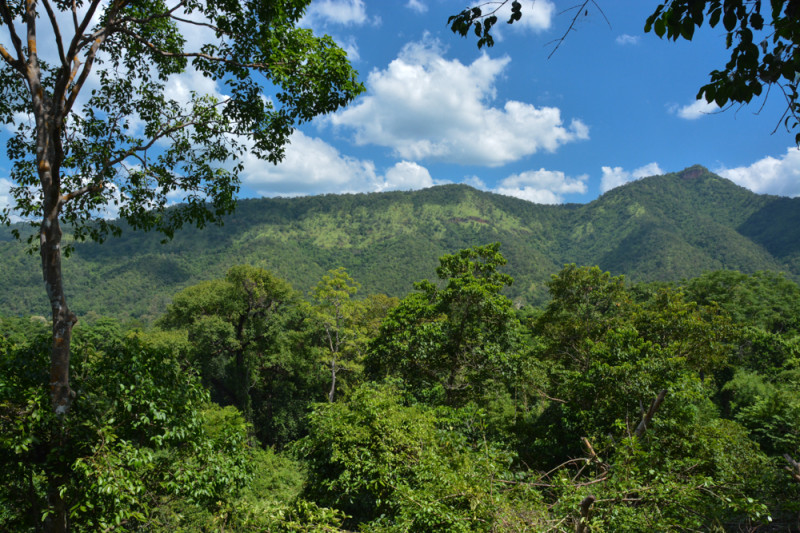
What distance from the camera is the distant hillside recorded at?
123 meters

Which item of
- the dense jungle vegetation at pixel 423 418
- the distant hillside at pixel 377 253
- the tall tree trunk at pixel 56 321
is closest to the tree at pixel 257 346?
the dense jungle vegetation at pixel 423 418

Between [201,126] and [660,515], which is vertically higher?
[201,126]

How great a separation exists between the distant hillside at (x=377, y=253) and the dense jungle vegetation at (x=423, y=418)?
93.5 m

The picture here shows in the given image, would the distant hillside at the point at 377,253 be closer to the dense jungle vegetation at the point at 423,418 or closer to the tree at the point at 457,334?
the dense jungle vegetation at the point at 423,418

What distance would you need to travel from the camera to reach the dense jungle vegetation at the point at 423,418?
404cm

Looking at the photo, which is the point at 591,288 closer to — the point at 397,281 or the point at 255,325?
the point at 255,325

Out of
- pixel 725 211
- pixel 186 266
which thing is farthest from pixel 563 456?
pixel 725 211

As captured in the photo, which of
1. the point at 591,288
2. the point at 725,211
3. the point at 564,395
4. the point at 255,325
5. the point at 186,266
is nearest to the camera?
the point at 564,395

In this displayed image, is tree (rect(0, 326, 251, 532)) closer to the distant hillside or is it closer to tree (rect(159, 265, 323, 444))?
Result: tree (rect(159, 265, 323, 444))

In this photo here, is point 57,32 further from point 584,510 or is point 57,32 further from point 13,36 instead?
point 584,510

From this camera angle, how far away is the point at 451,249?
188 m

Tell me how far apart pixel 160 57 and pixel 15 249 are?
597 ft

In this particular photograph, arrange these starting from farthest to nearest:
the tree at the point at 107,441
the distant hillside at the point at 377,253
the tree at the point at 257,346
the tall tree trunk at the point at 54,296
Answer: the distant hillside at the point at 377,253
the tree at the point at 257,346
the tall tree trunk at the point at 54,296
the tree at the point at 107,441

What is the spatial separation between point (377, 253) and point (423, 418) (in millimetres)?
162011
